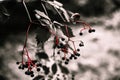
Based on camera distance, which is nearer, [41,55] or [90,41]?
[41,55]

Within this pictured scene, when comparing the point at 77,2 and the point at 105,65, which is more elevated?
the point at 77,2

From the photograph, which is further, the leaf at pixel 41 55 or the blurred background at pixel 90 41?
the blurred background at pixel 90 41

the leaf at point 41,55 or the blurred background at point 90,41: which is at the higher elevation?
the blurred background at point 90,41

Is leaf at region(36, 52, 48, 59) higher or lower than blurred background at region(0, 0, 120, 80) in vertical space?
lower

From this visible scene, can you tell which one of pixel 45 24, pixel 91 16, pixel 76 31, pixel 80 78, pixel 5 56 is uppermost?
pixel 91 16

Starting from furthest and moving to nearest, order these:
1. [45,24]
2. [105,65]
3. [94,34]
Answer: [94,34] → [105,65] → [45,24]

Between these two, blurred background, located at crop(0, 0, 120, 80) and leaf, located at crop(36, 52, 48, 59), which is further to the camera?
blurred background, located at crop(0, 0, 120, 80)

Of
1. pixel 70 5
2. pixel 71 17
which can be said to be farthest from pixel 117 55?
pixel 71 17

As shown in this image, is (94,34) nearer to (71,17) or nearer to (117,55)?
(117,55)
